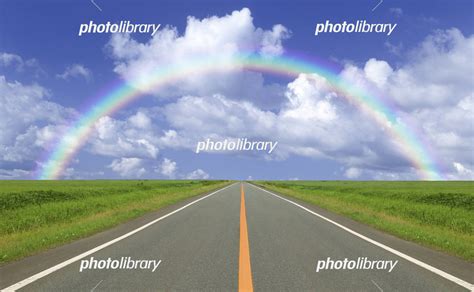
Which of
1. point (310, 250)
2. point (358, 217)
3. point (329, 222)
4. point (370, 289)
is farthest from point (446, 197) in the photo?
point (370, 289)

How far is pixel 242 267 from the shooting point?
7312mm

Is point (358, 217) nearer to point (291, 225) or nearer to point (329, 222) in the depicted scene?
point (329, 222)

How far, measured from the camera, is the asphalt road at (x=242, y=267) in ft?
20.1

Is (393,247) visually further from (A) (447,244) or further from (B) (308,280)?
(B) (308,280)

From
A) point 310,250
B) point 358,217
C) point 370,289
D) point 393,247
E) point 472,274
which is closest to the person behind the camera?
point 370,289

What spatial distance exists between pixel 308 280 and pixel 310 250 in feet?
9.09

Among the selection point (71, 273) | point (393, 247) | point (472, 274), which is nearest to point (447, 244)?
point (393, 247)

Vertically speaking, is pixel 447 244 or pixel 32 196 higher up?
pixel 447 244

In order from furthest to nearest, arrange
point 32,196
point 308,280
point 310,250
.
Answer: point 32,196
point 310,250
point 308,280

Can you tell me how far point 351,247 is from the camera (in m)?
9.66

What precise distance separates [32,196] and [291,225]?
60.8 feet

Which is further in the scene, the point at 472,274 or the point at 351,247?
the point at 351,247

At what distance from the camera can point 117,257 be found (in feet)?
26.9

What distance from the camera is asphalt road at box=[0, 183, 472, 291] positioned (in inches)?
241
